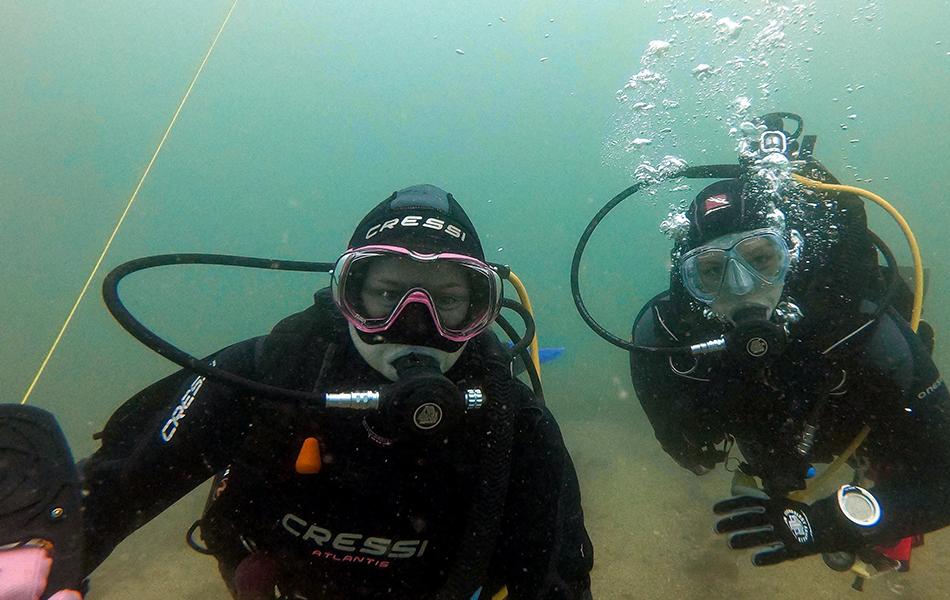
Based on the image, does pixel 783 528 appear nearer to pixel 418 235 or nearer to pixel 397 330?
pixel 397 330

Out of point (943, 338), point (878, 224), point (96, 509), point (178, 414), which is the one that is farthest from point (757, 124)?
point (878, 224)

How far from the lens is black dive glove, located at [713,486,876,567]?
11.2ft

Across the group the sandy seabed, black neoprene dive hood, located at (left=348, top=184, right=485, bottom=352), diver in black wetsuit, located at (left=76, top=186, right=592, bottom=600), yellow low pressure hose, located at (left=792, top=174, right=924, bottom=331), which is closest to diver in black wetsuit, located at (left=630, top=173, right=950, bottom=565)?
yellow low pressure hose, located at (left=792, top=174, right=924, bottom=331)

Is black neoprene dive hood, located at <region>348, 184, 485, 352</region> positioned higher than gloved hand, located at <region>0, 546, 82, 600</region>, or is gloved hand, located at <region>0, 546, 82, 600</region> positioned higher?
black neoprene dive hood, located at <region>348, 184, 485, 352</region>

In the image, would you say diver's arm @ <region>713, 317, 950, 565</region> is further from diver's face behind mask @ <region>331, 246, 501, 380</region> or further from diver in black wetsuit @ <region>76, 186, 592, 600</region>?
diver's face behind mask @ <region>331, 246, 501, 380</region>

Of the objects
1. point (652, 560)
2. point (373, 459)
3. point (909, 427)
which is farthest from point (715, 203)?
point (652, 560)

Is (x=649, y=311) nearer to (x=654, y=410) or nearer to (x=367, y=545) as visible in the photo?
(x=654, y=410)

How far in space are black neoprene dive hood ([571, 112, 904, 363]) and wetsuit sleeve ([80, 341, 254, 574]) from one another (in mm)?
2663

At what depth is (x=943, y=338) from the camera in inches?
1177

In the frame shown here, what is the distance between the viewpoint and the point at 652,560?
6.70 m

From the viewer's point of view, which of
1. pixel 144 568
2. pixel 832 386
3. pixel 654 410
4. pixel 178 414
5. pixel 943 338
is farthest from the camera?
pixel 943 338

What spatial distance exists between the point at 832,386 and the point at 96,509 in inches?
173

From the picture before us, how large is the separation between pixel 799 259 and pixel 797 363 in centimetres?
85

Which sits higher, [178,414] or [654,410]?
[654,410]
